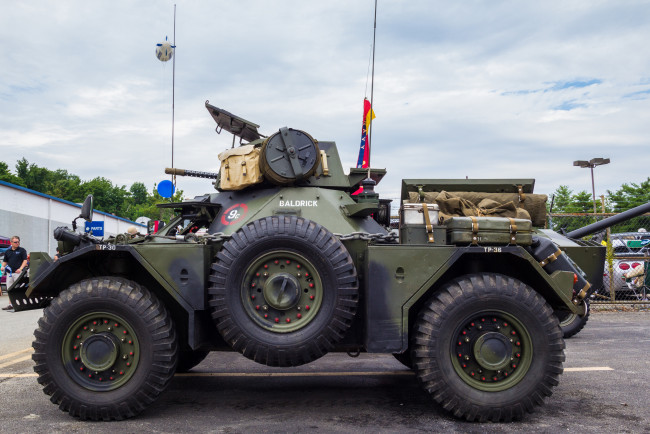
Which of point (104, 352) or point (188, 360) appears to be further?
point (188, 360)

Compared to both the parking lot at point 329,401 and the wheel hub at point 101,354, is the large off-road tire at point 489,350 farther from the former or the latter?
the wheel hub at point 101,354

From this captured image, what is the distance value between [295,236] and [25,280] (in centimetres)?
244

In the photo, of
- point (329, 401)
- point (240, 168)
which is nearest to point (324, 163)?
point (240, 168)

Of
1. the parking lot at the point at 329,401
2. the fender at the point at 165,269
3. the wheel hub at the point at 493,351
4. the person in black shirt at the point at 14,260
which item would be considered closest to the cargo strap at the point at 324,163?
the fender at the point at 165,269

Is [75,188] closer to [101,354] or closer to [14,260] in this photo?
[14,260]

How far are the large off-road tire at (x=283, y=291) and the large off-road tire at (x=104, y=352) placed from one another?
546 millimetres

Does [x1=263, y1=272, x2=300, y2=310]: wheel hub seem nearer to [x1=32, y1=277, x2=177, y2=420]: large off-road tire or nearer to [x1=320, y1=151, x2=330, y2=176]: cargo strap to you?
[x1=32, y1=277, x2=177, y2=420]: large off-road tire

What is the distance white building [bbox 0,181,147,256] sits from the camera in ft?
88.8

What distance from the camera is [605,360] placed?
24.0 ft

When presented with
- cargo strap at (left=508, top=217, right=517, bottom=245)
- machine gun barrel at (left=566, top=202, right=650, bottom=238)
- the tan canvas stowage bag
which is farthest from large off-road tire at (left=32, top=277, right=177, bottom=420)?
machine gun barrel at (left=566, top=202, right=650, bottom=238)

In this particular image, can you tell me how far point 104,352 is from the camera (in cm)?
472

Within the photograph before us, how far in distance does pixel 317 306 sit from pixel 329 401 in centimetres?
114

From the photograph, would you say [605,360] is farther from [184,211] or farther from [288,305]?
[184,211]

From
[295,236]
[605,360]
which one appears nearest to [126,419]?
[295,236]
